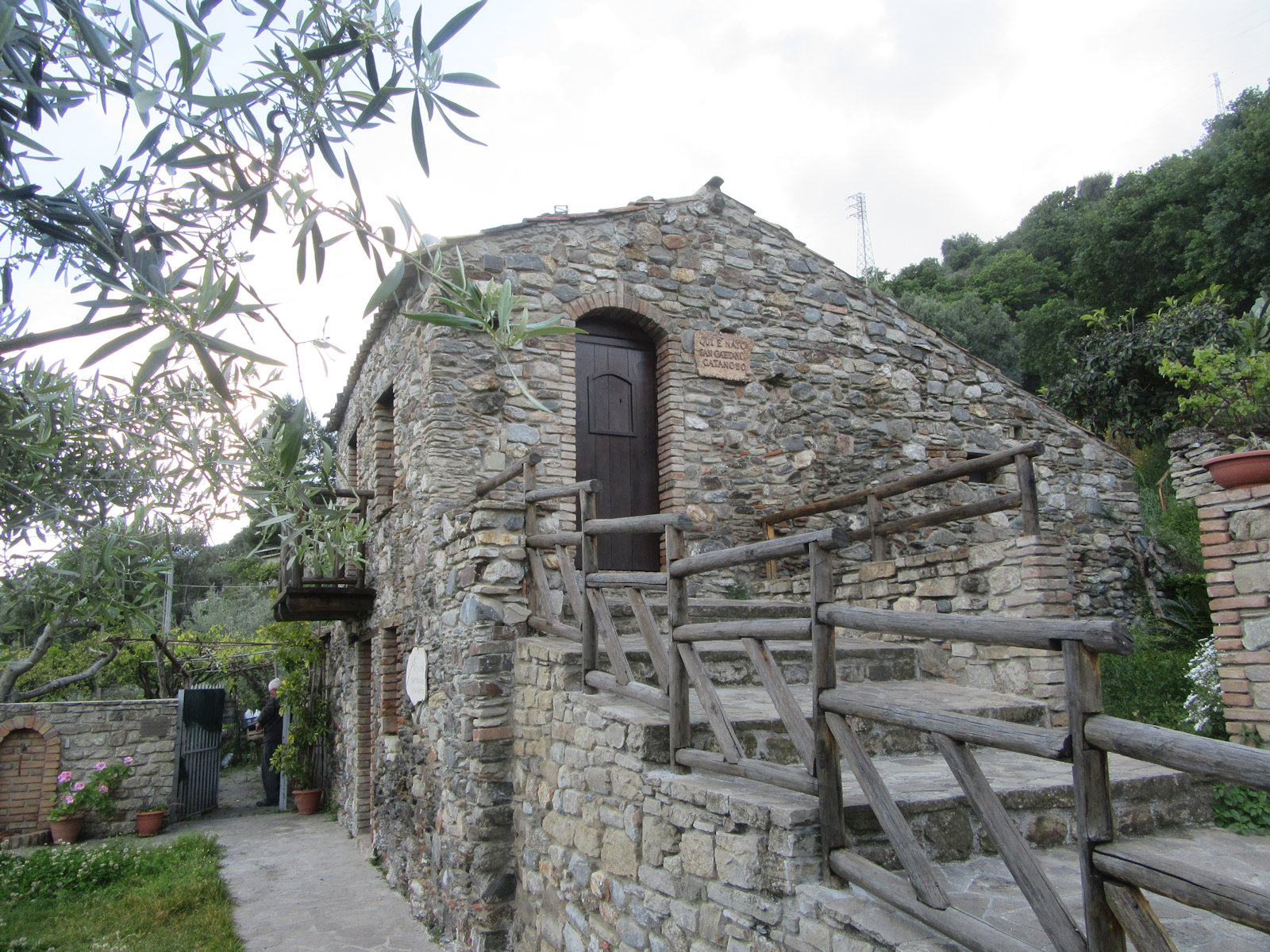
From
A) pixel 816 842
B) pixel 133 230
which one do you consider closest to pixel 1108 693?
pixel 816 842

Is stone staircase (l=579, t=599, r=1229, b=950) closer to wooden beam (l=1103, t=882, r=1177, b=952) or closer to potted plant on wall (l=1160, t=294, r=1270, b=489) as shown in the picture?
wooden beam (l=1103, t=882, r=1177, b=952)

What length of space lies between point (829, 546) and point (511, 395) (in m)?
3.82

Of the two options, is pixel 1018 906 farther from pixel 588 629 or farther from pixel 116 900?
pixel 116 900

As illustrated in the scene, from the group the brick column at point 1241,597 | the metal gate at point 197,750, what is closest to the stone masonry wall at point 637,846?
the brick column at point 1241,597

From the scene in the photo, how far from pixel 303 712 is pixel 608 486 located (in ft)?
23.8

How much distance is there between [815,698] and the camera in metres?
2.81

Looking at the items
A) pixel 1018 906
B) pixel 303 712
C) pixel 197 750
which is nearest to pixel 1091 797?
pixel 1018 906

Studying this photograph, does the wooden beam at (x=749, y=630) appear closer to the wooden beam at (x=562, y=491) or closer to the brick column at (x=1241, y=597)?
the wooden beam at (x=562, y=491)

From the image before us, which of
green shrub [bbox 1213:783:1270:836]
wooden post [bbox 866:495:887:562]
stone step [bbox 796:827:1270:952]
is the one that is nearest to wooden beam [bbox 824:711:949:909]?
stone step [bbox 796:827:1270:952]

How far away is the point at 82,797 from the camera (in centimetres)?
941

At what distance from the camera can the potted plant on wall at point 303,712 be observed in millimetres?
11172

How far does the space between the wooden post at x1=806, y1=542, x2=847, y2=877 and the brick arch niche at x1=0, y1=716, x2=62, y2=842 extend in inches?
398

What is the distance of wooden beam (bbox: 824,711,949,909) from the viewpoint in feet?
7.62

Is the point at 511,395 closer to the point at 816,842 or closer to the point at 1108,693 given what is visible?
the point at 816,842
